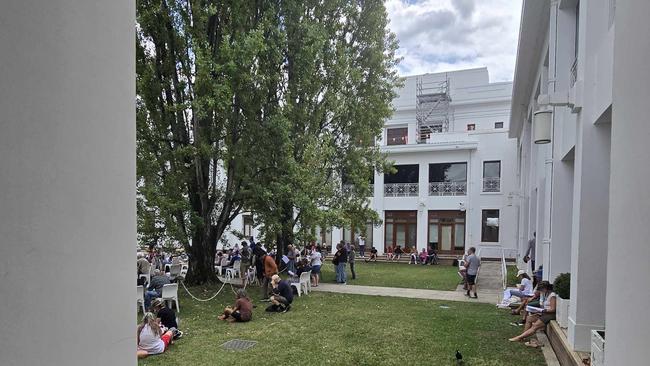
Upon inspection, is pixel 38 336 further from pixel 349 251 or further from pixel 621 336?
pixel 349 251

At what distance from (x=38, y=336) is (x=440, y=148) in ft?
86.1

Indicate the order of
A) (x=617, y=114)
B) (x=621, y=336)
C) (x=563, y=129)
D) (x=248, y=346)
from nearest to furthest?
(x=621, y=336), (x=617, y=114), (x=248, y=346), (x=563, y=129)

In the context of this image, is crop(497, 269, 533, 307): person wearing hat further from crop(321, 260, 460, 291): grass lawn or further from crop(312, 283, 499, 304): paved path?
crop(321, 260, 460, 291): grass lawn

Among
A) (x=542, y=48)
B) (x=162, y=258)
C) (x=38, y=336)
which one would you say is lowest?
(x=162, y=258)

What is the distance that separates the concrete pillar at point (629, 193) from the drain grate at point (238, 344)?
598 cm

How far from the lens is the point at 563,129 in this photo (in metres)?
8.21

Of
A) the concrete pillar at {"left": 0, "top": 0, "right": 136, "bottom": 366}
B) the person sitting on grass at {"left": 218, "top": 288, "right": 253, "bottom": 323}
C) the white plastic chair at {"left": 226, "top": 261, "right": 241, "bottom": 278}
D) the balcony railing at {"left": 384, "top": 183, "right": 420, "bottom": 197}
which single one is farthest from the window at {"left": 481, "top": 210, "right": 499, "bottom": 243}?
the concrete pillar at {"left": 0, "top": 0, "right": 136, "bottom": 366}

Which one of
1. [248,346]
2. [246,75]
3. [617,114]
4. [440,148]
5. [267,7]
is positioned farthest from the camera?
[440,148]

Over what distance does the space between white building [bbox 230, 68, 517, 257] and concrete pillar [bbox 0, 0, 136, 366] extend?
22.3 m

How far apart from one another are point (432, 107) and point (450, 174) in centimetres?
689

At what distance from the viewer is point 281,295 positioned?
1073 centimetres

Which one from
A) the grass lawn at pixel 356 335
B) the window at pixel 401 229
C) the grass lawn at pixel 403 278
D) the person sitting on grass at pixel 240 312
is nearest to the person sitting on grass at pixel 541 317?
the grass lawn at pixel 356 335

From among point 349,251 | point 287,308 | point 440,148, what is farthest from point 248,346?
point 440,148

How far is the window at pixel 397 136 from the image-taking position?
31.1 m
